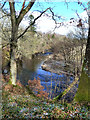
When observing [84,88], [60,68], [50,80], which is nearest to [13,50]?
[84,88]

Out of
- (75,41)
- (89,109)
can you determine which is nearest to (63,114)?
(89,109)

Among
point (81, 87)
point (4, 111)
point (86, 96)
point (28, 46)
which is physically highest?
point (28, 46)

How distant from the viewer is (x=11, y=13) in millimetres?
6965

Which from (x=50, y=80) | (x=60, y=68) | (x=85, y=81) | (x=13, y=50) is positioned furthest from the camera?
A: (x=60, y=68)

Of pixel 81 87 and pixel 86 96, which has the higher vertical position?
pixel 81 87

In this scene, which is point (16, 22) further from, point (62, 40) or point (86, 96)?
point (62, 40)

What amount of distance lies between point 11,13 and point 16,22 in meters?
0.55

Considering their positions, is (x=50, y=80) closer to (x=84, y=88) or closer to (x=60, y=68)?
(x=60, y=68)

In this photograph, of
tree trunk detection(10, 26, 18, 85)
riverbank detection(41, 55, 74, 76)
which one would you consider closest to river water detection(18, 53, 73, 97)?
riverbank detection(41, 55, 74, 76)

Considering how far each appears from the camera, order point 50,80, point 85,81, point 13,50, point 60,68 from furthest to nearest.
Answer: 1. point 60,68
2. point 50,80
3. point 13,50
4. point 85,81

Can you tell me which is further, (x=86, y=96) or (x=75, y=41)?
(x=75, y=41)

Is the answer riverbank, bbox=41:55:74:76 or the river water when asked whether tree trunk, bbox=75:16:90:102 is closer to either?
the river water

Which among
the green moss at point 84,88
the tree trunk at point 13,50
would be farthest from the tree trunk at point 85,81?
the tree trunk at point 13,50

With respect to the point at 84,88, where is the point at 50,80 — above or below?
below
